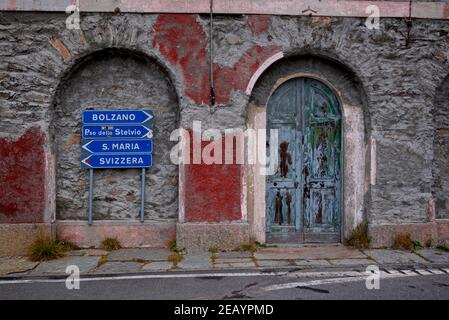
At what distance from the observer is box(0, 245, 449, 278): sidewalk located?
6312 millimetres

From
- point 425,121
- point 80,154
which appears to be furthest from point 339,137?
point 80,154

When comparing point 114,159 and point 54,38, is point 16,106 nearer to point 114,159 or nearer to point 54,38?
point 54,38

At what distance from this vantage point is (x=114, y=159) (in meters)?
7.41

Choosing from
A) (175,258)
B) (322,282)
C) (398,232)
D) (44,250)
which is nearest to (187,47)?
(175,258)

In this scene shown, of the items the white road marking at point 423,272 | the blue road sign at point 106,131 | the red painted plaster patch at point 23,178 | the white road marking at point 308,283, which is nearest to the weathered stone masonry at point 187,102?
the red painted plaster patch at point 23,178

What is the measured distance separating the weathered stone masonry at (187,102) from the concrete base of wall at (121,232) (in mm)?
16

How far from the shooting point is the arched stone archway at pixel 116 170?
7.48 meters

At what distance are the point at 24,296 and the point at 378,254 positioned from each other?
4.92m

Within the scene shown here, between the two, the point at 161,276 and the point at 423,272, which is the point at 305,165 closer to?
the point at 423,272

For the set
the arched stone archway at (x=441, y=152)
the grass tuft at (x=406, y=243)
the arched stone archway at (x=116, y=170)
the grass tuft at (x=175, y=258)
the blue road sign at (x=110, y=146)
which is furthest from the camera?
the arched stone archway at (x=441, y=152)

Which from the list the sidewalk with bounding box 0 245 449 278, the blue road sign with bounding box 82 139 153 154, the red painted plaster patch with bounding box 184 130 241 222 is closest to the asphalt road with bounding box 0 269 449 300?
the sidewalk with bounding box 0 245 449 278

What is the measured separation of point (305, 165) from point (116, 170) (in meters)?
3.11

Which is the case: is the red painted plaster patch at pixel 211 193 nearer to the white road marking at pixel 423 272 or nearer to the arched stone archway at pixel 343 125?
the arched stone archway at pixel 343 125

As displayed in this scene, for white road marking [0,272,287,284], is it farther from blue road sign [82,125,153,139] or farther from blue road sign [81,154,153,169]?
blue road sign [82,125,153,139]
